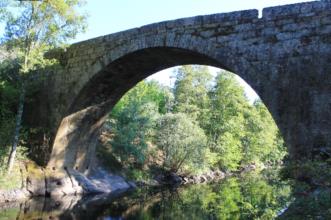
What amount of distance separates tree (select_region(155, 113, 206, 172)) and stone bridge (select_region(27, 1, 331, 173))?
26.4ft

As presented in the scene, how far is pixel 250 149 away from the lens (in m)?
36.3

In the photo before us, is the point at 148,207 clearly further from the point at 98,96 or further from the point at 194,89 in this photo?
the point at 194,89

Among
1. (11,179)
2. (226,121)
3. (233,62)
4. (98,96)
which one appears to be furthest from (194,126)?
(233,62)

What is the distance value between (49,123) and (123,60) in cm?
435

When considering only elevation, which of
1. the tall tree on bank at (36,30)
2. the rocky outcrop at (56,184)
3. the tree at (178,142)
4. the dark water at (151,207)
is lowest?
the dark water at (151,207)

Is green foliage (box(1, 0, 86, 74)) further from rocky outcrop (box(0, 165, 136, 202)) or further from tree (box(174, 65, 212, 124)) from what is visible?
tree (box(174, 65, 212, 124))

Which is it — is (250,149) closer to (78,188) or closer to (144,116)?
(144,116)

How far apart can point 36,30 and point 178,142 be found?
11.6 metres

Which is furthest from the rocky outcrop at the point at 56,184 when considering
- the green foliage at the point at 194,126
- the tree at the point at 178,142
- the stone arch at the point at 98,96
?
the tree at the point at 178,142

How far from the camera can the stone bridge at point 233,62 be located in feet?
27.9

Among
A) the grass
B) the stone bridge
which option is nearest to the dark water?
the grass

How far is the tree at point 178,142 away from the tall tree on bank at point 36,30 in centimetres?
1049

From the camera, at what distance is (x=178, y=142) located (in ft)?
74.1

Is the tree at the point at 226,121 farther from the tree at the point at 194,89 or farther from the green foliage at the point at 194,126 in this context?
the tree at the point at 194,89
